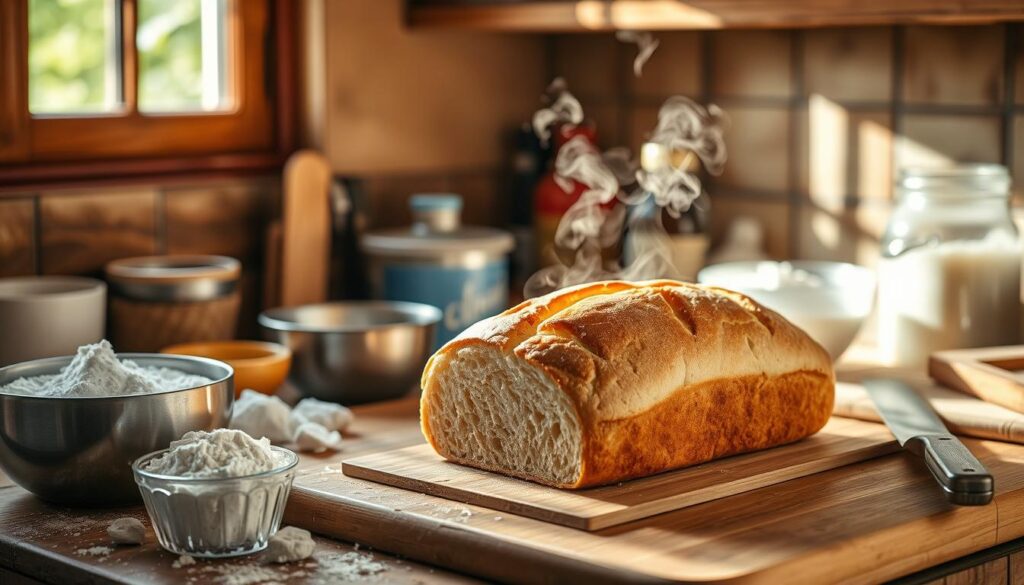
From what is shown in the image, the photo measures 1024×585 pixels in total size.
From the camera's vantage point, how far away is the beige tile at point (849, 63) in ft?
6.36

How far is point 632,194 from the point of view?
220 centimetres

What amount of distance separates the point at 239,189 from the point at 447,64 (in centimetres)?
45

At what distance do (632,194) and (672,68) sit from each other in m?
0.22

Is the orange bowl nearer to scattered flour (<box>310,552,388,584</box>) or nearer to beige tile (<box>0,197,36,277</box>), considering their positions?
beige tile (<box>0,197,36,277</box>)

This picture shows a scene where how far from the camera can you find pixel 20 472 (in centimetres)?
124

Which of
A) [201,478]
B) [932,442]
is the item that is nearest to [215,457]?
[201,478]

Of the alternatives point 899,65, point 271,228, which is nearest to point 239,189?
point 271,228

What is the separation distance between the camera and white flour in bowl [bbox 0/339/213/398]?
4.04 ft

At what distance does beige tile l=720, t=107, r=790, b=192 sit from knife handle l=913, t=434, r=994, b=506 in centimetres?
91

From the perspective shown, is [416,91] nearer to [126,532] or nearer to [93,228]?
[93,228]

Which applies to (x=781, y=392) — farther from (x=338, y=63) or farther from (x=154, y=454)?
(x=338, y=63)

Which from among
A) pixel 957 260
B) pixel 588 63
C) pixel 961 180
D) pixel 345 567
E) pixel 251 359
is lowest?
pixel 345 567

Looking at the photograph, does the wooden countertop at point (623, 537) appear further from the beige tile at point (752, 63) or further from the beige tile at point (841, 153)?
the beige tile at point (752, 63)

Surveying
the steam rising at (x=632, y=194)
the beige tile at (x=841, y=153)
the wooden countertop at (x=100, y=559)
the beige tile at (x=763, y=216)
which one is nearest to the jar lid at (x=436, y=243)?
the steam rising at (x=632, y=194)
